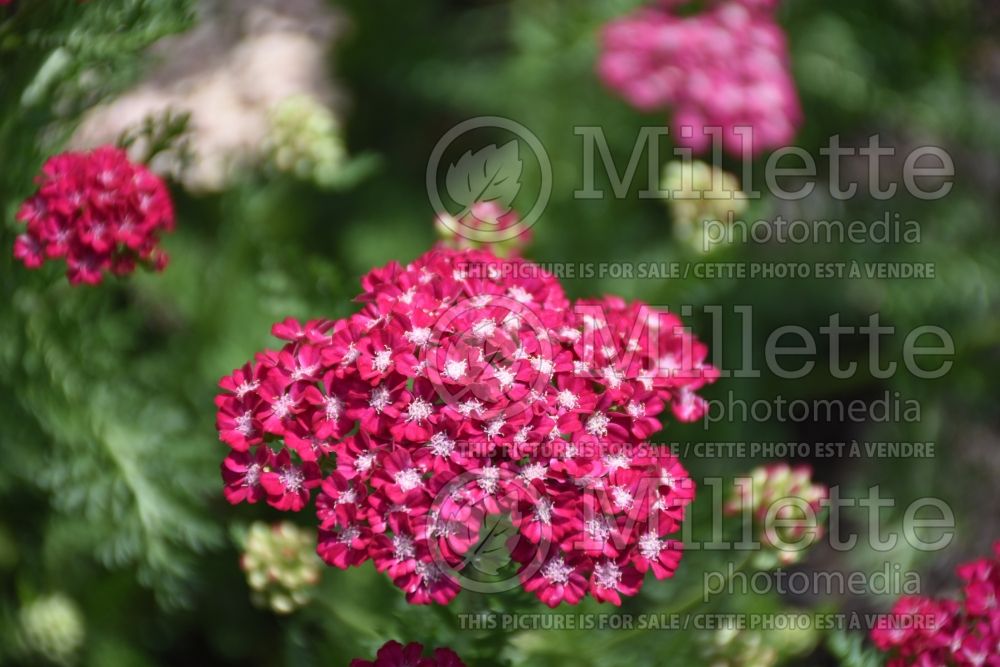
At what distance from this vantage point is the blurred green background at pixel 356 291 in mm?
2061

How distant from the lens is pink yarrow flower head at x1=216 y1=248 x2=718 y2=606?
1.48 m

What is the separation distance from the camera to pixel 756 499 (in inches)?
75.4

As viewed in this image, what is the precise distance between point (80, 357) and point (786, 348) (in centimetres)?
224

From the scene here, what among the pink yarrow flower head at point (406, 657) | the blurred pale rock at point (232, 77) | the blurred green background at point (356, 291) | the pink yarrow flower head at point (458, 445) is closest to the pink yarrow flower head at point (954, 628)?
the blurred green background at point (356, 291)

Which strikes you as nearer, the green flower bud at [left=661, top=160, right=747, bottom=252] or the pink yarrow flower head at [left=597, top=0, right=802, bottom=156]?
the green flower bud at [left=661, top=160, right=747, bottom=252]

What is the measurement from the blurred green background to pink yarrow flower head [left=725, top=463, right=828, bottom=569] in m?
0.22

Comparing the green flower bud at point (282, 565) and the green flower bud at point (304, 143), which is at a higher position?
the green flower bud at point (304, 143)

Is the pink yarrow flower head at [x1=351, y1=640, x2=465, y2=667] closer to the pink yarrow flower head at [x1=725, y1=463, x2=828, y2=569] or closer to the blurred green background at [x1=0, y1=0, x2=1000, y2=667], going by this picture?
the blurred green background at [x1=0, y1=0, x2=1000, y2=667]

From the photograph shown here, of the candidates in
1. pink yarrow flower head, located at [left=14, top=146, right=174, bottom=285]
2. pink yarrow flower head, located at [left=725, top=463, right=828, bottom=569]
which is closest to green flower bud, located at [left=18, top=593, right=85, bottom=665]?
pink yarrow flower head, located at [left=14, top=146, right=174, bottom=285]

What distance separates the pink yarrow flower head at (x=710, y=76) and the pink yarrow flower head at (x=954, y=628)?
4.97 feet

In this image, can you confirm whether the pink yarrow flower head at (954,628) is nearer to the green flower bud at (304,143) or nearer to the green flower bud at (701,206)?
the green flower bud at (701,206)

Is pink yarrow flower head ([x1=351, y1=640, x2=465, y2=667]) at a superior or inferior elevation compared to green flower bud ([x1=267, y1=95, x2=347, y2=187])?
inferior

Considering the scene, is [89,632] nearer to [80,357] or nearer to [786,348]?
[80,357]

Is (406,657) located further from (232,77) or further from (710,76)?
(232,77)
